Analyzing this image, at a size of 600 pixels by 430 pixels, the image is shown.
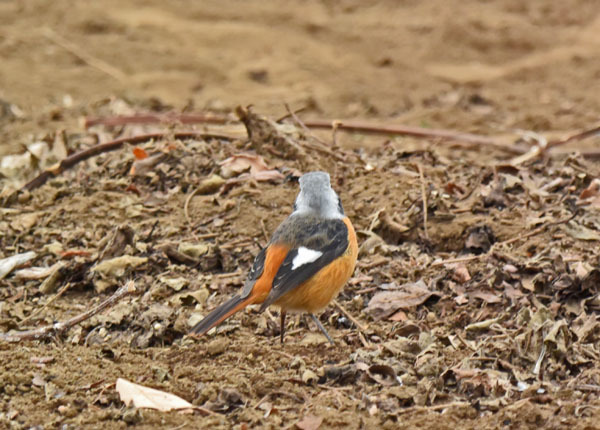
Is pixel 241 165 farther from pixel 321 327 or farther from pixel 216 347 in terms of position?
pixel 216 347

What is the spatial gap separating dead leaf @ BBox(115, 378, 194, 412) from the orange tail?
40 centimetres

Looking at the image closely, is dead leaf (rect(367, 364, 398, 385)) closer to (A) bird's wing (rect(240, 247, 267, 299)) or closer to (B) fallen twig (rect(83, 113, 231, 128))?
(A) bird's wing (rect(240, 247, 267, 299))

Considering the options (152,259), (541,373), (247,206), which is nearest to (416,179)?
→ (247,206)

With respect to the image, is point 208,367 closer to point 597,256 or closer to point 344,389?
point 344,389

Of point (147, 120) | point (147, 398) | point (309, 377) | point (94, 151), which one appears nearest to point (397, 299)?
point (309, 377)

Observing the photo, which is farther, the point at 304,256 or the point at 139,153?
the point at 139,153

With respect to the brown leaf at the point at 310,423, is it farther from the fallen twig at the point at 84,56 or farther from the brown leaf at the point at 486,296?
the fallen twig at the point at 84,56

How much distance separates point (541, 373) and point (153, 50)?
361 inches

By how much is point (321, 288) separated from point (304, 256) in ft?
0.61

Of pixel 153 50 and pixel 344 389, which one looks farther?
pixel 153 50

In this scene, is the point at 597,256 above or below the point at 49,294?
above

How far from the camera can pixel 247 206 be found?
251 inches

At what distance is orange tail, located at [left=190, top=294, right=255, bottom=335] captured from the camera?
14.9 ft

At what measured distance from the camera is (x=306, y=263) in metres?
4.92
